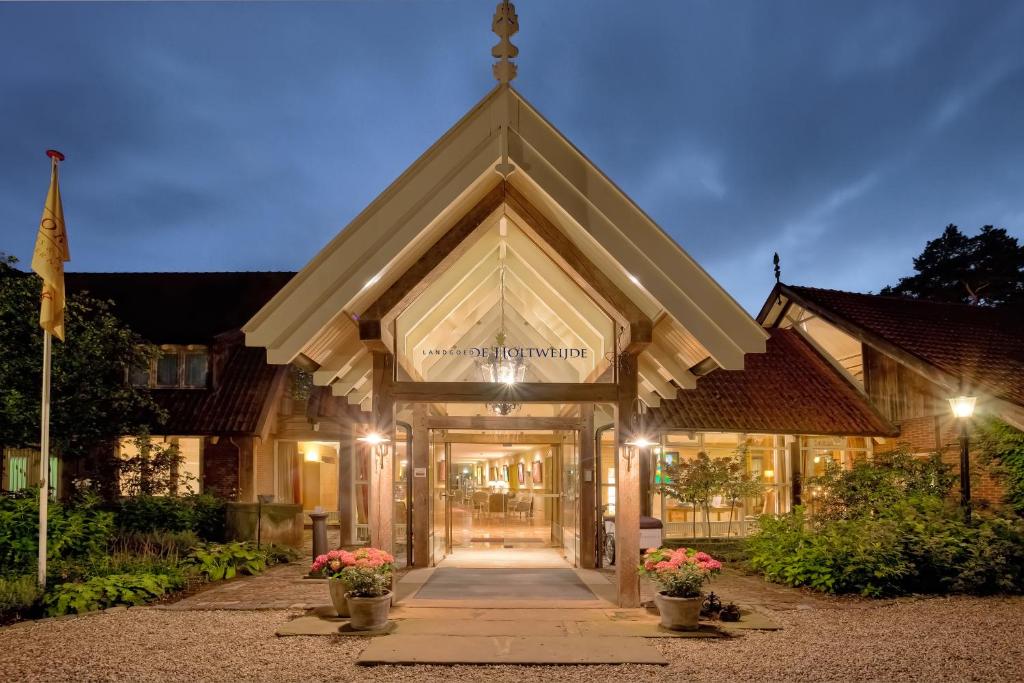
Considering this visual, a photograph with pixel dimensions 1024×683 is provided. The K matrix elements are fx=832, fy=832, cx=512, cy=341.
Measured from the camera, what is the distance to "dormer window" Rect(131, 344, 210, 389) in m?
20.7

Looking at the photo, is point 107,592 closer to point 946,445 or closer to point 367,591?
point 367,591

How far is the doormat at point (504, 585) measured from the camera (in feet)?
35.1

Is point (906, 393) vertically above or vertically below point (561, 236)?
below

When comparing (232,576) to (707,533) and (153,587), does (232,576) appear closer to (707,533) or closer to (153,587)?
(153,587)

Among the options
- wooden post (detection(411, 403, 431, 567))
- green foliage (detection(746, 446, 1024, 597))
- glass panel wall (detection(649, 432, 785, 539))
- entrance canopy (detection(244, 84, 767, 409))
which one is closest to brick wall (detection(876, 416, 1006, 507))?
green foliage (detection(746, 446, 1024, 597))

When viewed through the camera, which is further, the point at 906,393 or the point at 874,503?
→ the point at 906,393

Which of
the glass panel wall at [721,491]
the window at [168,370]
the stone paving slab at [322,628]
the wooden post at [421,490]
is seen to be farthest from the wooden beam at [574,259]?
the window at [168,370]

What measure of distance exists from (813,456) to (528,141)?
42.4 feet

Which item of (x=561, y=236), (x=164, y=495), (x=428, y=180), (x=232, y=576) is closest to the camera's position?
(x=428, y=180)

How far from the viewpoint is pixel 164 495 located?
16.5m

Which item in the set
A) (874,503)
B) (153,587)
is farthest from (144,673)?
(874,503)

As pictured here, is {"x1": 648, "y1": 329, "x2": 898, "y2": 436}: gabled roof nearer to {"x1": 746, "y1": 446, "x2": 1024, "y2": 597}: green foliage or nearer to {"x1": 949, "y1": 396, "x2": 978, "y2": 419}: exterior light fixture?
{"x1": 746, "y1": 446, "x2": 1024, "y2": 597}: green foliage

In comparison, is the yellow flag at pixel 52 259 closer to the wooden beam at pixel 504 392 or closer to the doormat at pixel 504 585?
the wooden beam at pixel 504 392

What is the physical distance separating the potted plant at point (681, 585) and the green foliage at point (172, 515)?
9983 millimetres
